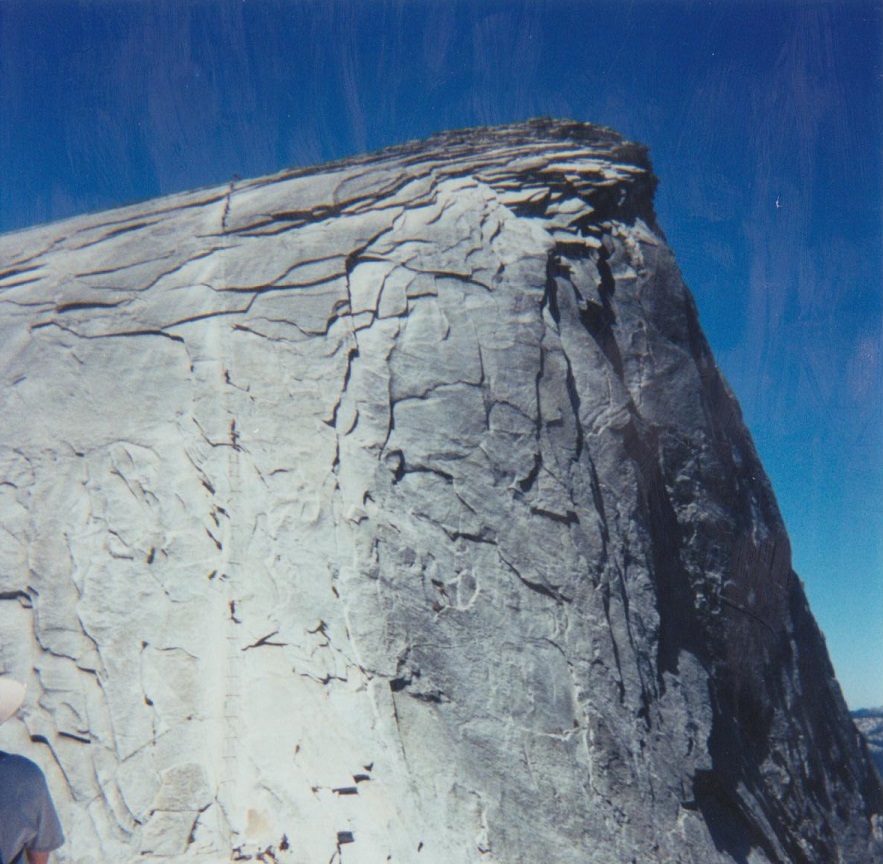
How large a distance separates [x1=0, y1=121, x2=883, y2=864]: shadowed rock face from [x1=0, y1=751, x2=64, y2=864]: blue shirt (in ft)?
2.22

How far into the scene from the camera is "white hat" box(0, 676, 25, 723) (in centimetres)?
277

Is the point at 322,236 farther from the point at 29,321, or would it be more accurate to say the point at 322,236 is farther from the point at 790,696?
the point at 790,696

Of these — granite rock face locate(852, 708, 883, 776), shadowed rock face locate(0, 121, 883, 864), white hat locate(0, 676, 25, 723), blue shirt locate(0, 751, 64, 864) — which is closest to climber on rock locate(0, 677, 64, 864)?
blue shirt locate(0, 751, 64, 864)

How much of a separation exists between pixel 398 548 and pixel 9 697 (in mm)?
1833

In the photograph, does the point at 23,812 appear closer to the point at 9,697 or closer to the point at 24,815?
the point at 24,815

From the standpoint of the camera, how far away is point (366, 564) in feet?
11.7

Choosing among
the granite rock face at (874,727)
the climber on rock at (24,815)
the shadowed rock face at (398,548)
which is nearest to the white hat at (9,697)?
the climber on rock at (24,815)

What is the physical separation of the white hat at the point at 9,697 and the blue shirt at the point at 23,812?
0.37 meters

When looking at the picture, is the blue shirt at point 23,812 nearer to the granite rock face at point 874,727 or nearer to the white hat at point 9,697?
the white hat at point 9,697

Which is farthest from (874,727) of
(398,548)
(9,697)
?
(9,697)

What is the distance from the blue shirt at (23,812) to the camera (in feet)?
7.75

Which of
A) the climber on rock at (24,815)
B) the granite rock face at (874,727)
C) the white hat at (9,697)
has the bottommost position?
the granite rock face at (874,727)

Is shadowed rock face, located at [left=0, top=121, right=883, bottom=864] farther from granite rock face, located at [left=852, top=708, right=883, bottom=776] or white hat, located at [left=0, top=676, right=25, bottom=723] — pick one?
granite rock face, located at [left=852, top=708, right=883, bottom=776]

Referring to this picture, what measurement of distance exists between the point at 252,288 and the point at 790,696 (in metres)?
4.49
